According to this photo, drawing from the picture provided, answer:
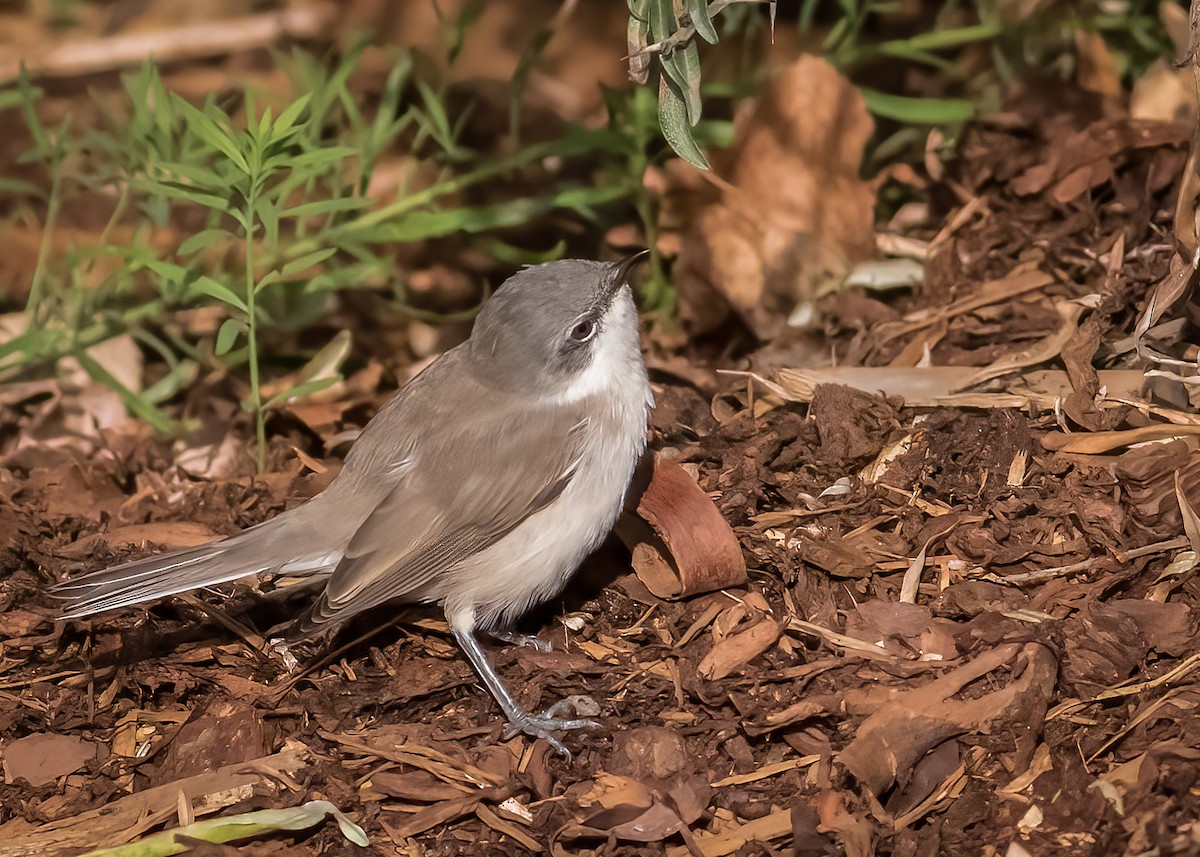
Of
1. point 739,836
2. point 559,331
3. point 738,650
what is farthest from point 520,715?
point 559,331

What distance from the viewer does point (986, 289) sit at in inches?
232


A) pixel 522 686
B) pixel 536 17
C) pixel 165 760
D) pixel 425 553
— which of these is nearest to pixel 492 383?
pixel 425 553

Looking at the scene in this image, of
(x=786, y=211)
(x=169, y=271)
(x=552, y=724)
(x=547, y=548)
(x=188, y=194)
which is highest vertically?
(x=188, y=194)

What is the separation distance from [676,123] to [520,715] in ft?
7.01

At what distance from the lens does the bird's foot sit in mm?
4324

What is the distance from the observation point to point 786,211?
6465 millimetres

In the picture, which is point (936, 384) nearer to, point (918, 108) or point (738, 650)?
point (738, 650)

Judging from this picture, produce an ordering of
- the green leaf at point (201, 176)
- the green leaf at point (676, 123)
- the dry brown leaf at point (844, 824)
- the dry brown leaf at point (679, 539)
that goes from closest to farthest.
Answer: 1. the dry brown leaf at point (844, 824)
2. the green leaf at point (676, 123)
3. the dry brown leaf at point (679, 539)
4. the green leaf at point (201, 176)

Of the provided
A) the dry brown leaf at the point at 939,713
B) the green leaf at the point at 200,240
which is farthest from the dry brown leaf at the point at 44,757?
the dry brown leaf at the point at 939,713

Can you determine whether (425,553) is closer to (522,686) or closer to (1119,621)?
(522,686)

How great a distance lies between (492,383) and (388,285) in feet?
6.73

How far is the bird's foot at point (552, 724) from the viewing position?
4.32 meters

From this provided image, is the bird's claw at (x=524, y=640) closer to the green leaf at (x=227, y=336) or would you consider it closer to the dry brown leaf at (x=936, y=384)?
the dry brown leaf at (x=936, y=384)

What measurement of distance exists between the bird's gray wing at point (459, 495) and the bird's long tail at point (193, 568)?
29 cm
